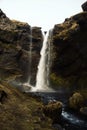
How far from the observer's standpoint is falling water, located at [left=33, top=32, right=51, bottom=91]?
240ft

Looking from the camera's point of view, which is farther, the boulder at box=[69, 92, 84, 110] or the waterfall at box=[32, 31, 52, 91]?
the waterfall at box=[32, 31, 52, 91]

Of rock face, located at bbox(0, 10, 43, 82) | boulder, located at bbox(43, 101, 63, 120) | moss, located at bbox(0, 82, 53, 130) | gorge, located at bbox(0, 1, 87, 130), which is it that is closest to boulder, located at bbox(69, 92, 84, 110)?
boulder, located at bbox(43, 101, 63, 120)

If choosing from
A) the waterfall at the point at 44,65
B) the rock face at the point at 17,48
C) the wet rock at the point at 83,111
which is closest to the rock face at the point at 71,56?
the waterfall at the point at 44,65

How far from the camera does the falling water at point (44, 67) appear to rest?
7319cm

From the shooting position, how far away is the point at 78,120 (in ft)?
109

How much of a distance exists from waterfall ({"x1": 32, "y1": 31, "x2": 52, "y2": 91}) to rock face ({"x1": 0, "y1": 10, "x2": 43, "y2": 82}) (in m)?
1.46

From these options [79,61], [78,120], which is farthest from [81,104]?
[79,61]

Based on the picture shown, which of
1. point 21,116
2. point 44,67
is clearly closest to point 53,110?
point 21,116

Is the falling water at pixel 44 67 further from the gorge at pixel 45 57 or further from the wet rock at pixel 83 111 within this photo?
the wet rock at pixel 83 111

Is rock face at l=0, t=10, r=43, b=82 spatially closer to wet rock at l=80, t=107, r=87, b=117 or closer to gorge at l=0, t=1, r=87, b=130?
gorge at l=0, t=1, r=87, b=130

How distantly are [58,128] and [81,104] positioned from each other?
46.3 feet

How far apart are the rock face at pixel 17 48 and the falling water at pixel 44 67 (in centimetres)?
146

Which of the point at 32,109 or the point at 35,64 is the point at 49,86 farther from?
the point at 32,109

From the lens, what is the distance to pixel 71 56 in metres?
70.2
